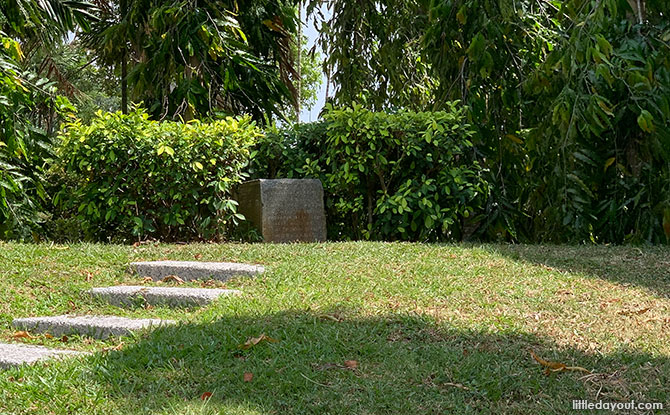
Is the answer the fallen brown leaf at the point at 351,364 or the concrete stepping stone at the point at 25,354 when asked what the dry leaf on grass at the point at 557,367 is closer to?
the fallen brown leaf at the point at 351,364

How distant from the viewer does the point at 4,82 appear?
7.54 m

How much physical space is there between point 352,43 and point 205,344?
860cm

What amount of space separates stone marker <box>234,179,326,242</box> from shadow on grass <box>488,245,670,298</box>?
1.97 meters

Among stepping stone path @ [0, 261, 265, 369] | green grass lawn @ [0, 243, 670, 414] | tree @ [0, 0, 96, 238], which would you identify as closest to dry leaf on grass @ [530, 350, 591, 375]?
green grass lawn @ [0, 243, 670, 414]

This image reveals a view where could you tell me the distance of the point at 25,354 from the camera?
404 cm

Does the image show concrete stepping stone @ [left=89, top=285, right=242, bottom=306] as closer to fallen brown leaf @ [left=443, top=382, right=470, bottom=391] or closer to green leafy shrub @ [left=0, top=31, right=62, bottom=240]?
fallen brown leaf @ [left=443, top=382, right=470, bottom=391]

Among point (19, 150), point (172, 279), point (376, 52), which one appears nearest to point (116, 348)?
point (172, 279)

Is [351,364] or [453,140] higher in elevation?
[453,140]

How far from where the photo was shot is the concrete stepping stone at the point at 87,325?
4.38 m

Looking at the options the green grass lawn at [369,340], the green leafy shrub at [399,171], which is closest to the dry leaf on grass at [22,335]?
the green grass lawn at [369,340]

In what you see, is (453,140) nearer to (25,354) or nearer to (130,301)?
(130,301)

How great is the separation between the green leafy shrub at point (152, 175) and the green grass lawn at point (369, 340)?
1.31 metres

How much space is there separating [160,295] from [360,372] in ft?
6.76

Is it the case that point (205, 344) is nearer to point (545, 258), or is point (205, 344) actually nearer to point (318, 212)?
point (545, 258)
